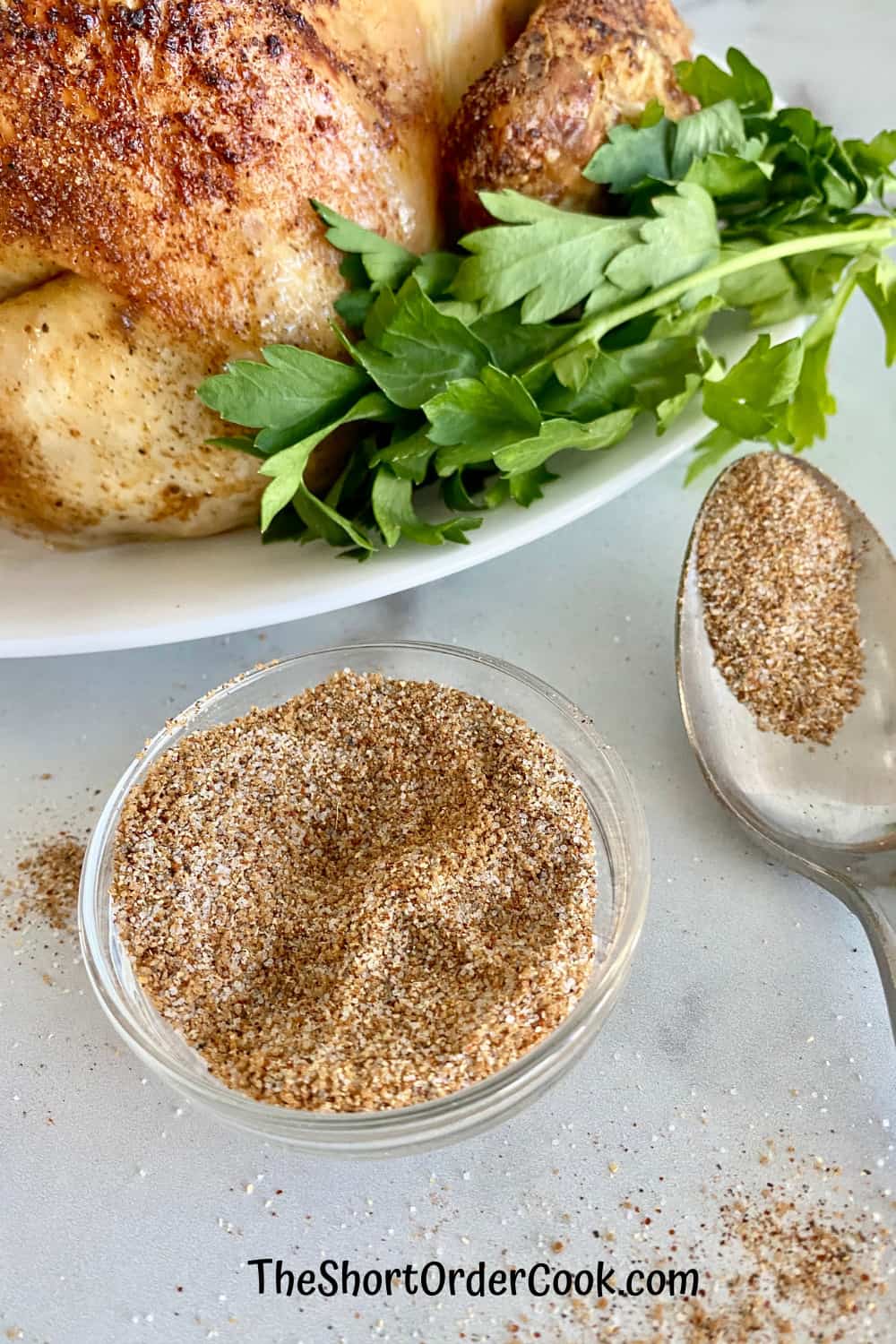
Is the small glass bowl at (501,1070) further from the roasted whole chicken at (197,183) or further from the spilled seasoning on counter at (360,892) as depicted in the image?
the roasted whole chicken at (197,183)

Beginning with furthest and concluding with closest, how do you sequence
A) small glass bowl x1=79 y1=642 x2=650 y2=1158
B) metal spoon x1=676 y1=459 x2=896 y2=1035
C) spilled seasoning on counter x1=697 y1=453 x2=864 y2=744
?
spilled seasoning on counter x1=697 y1=453 x2=864 y2=744 → metal spoon x1=676 y1=459 x2=896 y2=1035 → small glass bowl x1=79 y1=642 x2=650 y2=1158

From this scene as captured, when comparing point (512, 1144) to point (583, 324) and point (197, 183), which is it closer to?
point (583, 324)

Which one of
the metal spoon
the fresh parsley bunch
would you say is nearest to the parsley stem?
the fresh parsley bunch

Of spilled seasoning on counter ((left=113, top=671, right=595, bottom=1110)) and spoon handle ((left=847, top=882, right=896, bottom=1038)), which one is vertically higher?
spilled seasoning on counter ((left=113, top=671, right=595, bottom=1110))

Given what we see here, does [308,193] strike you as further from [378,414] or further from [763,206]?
[763,206]

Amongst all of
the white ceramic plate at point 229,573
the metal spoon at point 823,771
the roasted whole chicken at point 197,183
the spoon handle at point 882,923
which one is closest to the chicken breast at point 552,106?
the roasted whole chicken at point 197,183

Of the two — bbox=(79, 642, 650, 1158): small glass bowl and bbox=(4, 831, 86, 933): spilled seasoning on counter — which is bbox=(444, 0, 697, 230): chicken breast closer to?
bbox=(79, 642, 650, 1158): small glass bowl

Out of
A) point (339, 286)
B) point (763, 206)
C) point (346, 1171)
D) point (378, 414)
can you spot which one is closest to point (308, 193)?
point (339, 286)
